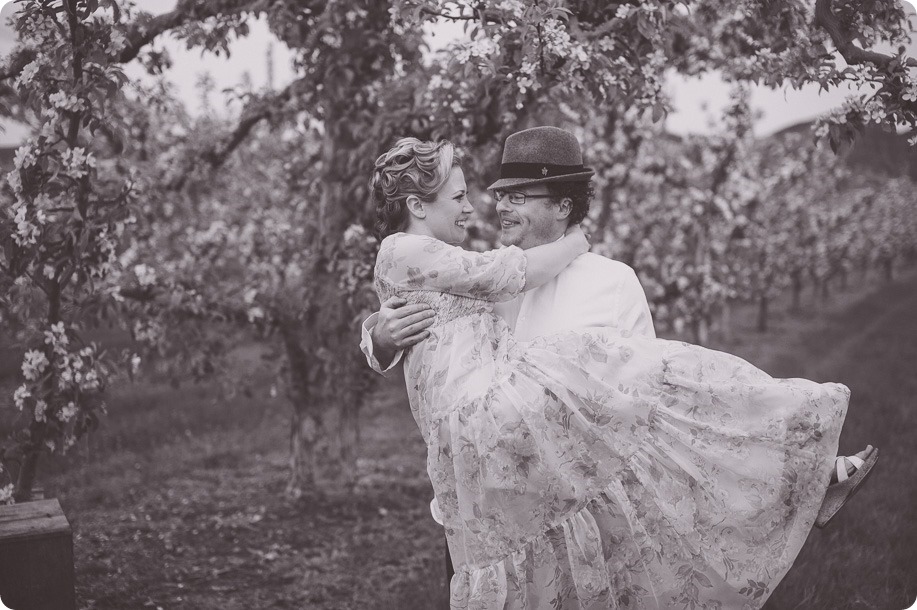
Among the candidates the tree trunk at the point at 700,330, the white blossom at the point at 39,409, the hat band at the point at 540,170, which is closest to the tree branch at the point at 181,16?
the white blossom at the point at 39,409

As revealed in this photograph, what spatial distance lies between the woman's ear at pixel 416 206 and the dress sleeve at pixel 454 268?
0.11 metres

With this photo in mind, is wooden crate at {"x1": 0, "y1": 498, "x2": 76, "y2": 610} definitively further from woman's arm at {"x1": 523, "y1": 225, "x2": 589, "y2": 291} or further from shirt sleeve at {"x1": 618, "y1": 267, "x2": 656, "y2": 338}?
shirt sleeve at {"x1": 618, "y1": 267, "x2": 656, "y2": 338}

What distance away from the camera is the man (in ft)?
9.36

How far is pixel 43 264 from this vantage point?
412 centimetres

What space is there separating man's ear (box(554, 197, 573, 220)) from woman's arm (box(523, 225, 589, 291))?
3.6 inches

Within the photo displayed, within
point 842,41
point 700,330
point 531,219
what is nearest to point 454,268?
point 531,219

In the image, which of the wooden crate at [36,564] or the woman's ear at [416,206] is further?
the wooden crate at [36,564]

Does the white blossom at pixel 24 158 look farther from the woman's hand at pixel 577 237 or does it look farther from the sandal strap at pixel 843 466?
the sandal strap at pixel 843 466

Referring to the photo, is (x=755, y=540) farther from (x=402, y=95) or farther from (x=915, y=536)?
(x=402, y=95)

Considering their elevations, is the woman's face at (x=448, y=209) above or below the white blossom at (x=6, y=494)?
above

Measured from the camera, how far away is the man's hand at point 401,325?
267cm

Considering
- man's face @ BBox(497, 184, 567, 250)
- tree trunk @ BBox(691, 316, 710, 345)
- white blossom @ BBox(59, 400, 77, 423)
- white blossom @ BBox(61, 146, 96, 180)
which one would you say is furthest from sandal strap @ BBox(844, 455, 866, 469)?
tree trunk @ BBox(691, 316, 710, 345)

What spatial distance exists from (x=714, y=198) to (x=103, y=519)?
12.1m

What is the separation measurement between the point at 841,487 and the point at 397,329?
1776 millimetres
